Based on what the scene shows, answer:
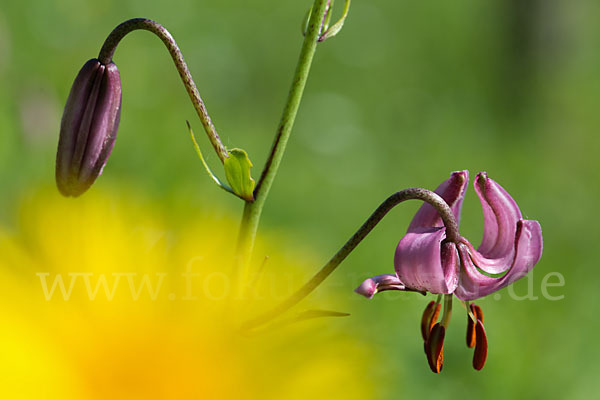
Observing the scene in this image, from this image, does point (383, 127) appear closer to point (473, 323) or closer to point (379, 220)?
point (473, 323)

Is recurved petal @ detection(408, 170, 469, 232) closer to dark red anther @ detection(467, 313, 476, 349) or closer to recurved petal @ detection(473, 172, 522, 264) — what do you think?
recurved petal @ detection(473, 172, 522, 264)

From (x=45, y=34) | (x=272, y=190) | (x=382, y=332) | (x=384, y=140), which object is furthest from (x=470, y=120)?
(x=382, y=332)

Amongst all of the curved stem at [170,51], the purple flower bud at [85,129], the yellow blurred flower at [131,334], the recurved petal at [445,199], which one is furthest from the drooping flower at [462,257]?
the purple flower bud at [85,129]

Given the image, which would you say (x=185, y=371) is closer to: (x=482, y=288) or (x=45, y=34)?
(x=482, y=288)

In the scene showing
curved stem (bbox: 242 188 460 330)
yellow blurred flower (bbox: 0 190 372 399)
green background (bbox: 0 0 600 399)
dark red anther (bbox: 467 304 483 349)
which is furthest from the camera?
green background (bbox: 0 0 600 399)

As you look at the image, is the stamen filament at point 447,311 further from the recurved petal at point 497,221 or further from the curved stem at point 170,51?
the curved stem at point 170,51

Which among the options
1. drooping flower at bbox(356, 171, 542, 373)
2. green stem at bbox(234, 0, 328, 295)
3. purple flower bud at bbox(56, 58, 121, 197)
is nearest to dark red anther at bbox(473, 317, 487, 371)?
drooping flower at bbox(356, 171, 542, 373)

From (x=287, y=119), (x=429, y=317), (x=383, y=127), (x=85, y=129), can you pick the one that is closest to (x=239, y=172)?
Answer: (x=287, y=119)
